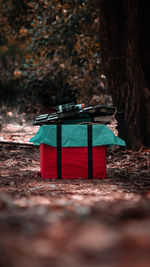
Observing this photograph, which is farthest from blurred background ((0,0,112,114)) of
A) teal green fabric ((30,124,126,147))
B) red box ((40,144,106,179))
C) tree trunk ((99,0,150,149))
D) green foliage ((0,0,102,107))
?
red box ((40,144,106,179))

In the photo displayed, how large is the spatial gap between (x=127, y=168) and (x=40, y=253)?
3693mm

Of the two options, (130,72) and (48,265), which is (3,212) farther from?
(130,72)

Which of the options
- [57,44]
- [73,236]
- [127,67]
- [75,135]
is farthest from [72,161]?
[57,44]

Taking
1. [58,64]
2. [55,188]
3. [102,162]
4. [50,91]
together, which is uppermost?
[58,64]

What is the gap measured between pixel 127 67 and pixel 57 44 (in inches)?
183

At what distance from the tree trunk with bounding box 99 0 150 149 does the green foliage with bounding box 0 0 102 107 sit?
331 cm

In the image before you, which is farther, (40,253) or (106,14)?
(106,14)

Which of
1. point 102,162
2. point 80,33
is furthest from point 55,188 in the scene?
point 80,33

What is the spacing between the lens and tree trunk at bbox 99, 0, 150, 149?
5.09 meters

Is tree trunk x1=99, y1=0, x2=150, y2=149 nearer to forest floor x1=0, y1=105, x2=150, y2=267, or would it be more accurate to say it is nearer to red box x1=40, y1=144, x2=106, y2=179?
red box x1=40, y1=144, x2=106, y2=179

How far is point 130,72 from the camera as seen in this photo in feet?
16.9

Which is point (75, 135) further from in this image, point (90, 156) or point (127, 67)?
point (127, 67)

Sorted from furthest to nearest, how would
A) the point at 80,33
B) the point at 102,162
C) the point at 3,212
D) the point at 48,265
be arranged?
the point at 80,33 < the point at 102,162 < the point at 3,212 < the point at 48,265

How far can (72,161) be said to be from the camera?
379cm
